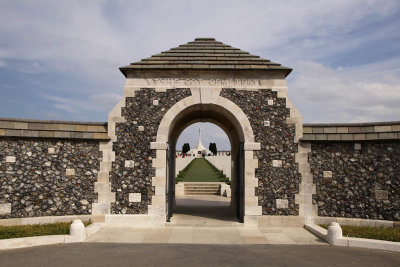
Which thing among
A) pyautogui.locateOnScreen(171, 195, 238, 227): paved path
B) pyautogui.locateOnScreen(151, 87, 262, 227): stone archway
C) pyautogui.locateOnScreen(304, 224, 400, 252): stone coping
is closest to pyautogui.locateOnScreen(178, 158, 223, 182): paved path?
pyautogui.locateOnScreen(171, 195, 238, 227): paved path

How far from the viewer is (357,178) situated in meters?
9.65

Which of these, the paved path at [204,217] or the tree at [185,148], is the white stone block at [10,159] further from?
the tree at [185,148]

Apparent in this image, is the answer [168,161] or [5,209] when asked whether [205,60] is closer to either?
[168,161]

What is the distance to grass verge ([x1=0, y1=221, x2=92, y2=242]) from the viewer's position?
24.9ft

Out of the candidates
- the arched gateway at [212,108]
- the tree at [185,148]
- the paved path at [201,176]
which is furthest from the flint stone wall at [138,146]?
the tree at [185,148]

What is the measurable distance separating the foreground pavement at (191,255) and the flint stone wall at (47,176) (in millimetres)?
2203

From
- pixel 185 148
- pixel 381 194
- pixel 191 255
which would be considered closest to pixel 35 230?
pixel 191 255

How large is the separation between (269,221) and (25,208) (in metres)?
6.98

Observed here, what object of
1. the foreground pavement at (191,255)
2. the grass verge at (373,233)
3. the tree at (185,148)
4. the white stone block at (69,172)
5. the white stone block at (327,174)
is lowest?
the foreground pavement at (191,255)

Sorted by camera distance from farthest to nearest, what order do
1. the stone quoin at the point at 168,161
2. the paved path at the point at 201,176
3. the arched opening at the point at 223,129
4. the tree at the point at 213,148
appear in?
the tree at the point at 213,148 → the paved path at the point at 201,176 → the arched opening at the point at 223,129 → the stone quoin at the point at 168,161

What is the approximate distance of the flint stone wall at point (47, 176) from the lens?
9109 mm

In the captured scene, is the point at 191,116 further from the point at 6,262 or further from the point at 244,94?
the point at 6,262

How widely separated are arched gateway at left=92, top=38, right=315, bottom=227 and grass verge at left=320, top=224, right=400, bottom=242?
4.72 feet

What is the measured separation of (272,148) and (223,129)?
3.69 m
